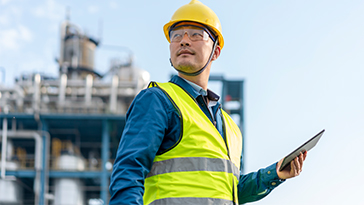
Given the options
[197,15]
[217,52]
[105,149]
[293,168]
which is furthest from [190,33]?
[105,149]

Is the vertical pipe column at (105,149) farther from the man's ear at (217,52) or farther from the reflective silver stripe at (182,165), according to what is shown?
the reflective silver stripe at (182,165)

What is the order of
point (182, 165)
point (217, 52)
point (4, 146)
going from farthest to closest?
point (4, 146) < point (217, 52) < point (182, 165)

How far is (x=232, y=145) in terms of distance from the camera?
2.82m

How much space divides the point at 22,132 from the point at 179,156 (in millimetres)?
26113

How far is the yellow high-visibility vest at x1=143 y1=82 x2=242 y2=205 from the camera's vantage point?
244 cm

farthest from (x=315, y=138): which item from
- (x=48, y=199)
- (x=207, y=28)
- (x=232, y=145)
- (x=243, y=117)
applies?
(x=48, y=199)

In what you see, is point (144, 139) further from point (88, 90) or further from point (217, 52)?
point (88, 90)

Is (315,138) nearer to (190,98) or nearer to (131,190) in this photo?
(190,98)

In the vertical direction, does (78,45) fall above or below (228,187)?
above

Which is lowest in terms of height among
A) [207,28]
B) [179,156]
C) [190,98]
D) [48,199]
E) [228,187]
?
[48,199]

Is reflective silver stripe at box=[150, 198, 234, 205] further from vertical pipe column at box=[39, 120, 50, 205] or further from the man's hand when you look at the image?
vertical pipe column at box=[39, 120, 50, 205]

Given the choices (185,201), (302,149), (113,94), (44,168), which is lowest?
(44,168)

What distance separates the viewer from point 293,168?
2.73 meters

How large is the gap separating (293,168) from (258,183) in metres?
0.27
